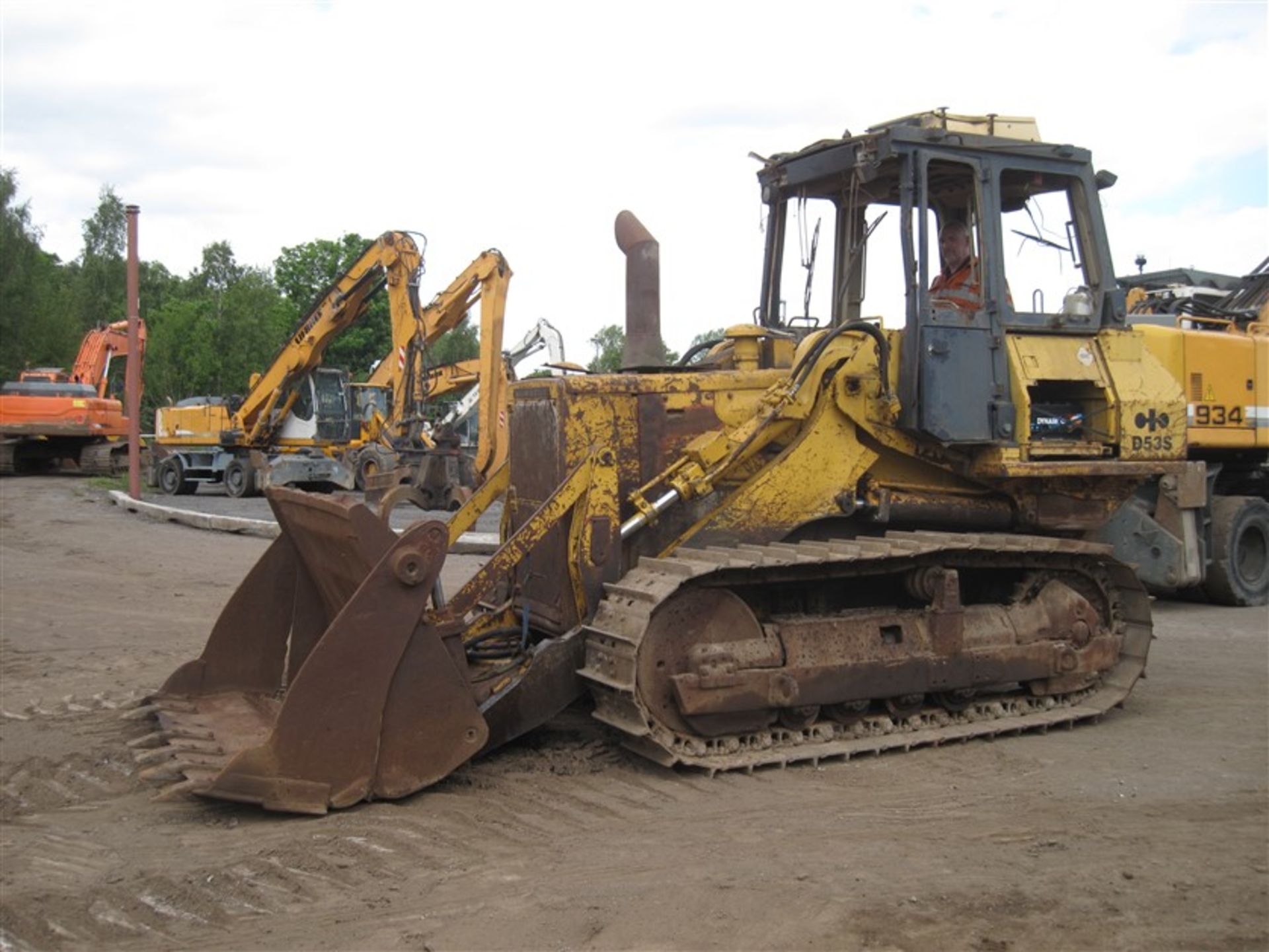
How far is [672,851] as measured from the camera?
4.75 metres

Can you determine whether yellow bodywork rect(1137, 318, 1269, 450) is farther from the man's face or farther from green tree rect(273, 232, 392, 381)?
green tree rect(273, 232, 392, 381)

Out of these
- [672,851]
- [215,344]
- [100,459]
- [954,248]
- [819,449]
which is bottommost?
[672,851]

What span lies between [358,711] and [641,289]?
276 centimetres

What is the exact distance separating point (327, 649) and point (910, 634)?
9.76ft

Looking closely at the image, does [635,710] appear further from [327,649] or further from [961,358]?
[961,358]

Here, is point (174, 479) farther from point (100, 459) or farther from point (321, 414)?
point (100, 459)

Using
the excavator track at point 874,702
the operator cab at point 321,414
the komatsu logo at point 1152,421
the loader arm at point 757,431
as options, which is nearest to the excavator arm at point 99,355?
the operator cab at point 321,414

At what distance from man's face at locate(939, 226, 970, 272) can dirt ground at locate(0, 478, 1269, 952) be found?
267 centimetres

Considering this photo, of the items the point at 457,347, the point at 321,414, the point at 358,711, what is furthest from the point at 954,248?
the point at 457,347

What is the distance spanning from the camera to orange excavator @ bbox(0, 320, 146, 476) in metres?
29.2

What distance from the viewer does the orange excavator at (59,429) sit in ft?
95.8

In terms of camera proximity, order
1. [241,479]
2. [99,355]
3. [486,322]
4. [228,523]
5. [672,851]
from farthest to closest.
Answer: [99,355]
[241,479]
[486,322]
[228,523]
[672,851]

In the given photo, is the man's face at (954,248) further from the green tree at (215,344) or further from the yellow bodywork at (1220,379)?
the green tree at (215,344)

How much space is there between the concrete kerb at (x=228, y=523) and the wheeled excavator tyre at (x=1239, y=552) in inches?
296
